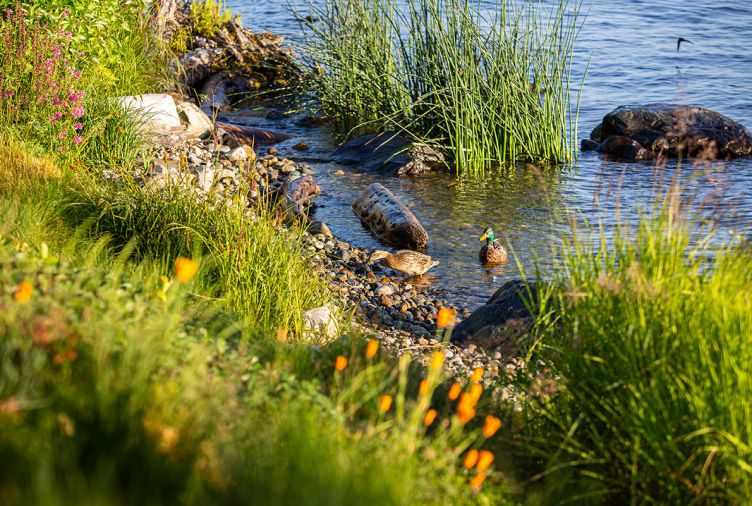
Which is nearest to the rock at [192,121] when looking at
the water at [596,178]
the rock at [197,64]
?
the water at [596,178]

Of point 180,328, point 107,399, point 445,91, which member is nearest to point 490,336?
point 180,328

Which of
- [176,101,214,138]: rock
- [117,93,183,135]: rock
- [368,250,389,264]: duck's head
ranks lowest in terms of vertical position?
[368,250,389,264]: duck's head

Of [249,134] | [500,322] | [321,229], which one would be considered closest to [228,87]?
[249,134]

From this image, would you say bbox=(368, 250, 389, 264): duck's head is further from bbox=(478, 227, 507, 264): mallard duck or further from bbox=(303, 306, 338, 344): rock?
bbox=(303, 306, 338, 344): rock

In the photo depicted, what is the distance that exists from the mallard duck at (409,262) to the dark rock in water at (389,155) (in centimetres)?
283

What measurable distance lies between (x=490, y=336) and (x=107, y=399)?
417 cm

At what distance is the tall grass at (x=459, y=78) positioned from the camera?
9.77 meters

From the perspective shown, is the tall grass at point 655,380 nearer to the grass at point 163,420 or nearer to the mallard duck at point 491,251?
the grass at point 163,420

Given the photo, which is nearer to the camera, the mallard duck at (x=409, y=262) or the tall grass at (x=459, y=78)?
the mallard duck at (x=409, y=262)

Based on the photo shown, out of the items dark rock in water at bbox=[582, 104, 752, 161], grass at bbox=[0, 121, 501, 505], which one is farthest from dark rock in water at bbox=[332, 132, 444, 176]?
grass at bbox=[0, 121, 501, 505]

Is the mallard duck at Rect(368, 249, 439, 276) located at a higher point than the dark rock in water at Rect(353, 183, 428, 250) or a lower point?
lower

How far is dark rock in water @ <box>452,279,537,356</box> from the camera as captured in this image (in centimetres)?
598

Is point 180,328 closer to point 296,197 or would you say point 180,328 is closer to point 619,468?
point 619,468

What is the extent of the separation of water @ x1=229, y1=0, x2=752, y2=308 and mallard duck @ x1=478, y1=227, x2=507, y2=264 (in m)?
0.13
